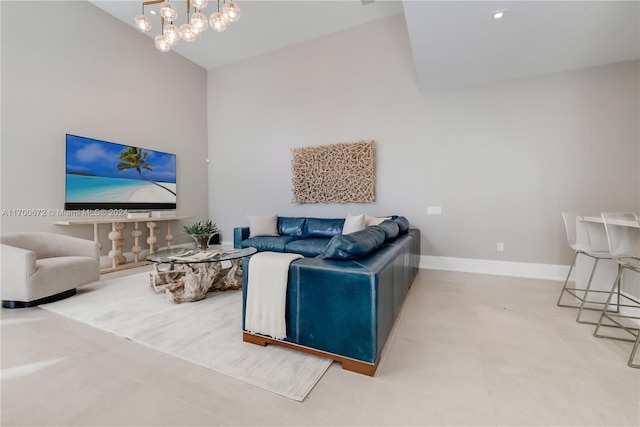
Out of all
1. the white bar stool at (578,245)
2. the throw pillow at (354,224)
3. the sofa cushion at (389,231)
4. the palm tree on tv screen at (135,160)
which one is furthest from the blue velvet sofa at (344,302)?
the palm tree on tv screen at (135,160)

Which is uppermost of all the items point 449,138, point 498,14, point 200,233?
point 498,14

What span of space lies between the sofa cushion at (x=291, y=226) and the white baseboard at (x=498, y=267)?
81.9 inches

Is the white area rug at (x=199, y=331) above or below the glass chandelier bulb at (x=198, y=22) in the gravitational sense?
below

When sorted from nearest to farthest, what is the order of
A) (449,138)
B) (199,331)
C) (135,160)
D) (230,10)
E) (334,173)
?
(199,331), (230,10), (449,138), (135,160), (334,173)

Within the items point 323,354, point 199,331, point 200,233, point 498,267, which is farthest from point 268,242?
point 498,267

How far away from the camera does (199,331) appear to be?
2096mm

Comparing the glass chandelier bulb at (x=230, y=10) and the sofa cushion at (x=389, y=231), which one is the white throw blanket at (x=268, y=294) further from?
the glass chandelier bulb at (x=230, y=10)

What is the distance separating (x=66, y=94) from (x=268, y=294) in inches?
176

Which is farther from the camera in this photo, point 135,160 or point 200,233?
point 135,160

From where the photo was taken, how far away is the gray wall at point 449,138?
11.1ft

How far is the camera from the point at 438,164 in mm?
4105

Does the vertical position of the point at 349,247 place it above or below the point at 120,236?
above

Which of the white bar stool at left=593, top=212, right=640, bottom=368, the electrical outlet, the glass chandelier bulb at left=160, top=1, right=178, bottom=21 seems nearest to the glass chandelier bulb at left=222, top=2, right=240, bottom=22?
the glass chandelier bulb at left=160, top=1, right=178, bottom=21

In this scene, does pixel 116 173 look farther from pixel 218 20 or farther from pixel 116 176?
pixel 218 20
